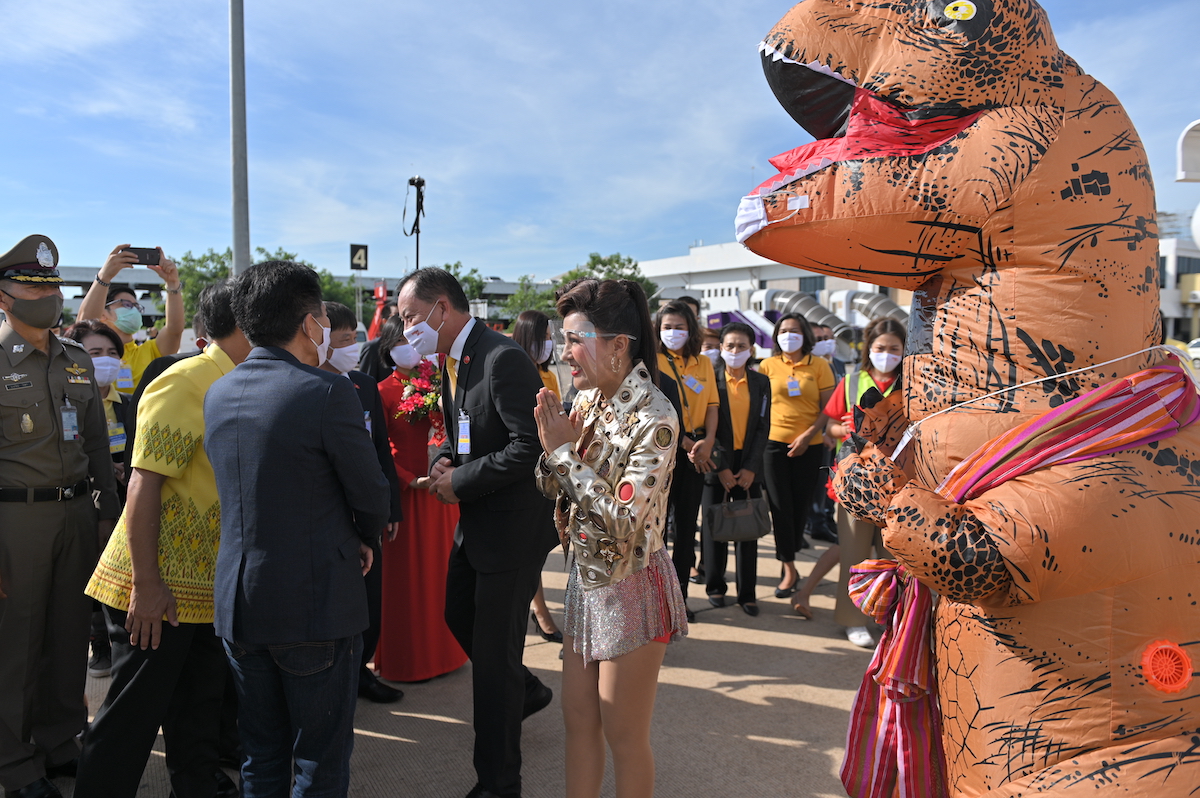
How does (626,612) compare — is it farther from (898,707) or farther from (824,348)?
(824,348)

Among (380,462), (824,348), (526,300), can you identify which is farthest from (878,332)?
(526,300)

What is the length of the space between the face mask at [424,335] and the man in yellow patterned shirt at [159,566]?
26.5 inches

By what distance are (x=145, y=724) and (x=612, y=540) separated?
1850 mm

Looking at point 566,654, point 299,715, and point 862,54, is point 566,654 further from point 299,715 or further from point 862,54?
point 862,54

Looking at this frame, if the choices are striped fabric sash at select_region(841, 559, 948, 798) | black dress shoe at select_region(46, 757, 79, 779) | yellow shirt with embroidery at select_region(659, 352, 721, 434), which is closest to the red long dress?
black dress shoe at select_region(46, 757, 79, 779)

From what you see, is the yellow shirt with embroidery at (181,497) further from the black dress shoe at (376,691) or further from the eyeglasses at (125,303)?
the eyeglasses at (125,303)

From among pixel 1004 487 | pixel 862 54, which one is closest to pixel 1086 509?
pixel 1004 487

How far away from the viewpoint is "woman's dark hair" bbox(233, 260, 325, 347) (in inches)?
90.4

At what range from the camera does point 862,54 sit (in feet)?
5.51

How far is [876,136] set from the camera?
5.43 ft

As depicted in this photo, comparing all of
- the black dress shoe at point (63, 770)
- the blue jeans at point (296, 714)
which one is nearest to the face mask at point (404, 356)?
the blue jeans at point (296, 714)

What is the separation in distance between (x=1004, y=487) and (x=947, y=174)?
67 centimetres

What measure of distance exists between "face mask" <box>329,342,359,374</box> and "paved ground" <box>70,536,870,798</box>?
5.84 feet

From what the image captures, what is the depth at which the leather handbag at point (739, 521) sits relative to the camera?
196 inches
